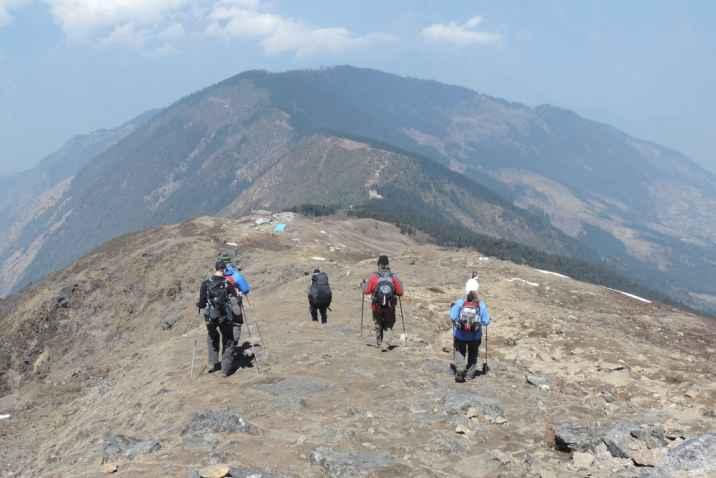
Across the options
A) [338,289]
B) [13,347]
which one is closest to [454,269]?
[338,289]

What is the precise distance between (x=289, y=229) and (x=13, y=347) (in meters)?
31.8

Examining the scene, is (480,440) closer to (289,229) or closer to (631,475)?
(631,475)

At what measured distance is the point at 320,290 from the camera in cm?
2295

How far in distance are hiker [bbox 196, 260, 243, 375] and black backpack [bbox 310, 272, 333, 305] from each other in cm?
616

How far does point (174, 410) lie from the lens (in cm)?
1420

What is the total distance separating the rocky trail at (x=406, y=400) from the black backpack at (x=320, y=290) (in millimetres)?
1066

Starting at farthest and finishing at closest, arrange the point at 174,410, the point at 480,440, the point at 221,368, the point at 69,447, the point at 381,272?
the point at 381,272 → the point at 221,368 → the point at 69,447 → the point at 174,410 → the point at 480,440

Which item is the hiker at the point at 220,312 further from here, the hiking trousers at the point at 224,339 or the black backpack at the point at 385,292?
the black backpack at the point at 385,292

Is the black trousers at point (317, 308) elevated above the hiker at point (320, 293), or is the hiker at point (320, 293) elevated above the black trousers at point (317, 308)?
the hiker at point (320, 293)

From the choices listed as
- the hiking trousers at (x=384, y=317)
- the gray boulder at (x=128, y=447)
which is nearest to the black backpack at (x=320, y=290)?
the hiking trousers at (x=384, y=317)

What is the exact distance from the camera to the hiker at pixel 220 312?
637 inches

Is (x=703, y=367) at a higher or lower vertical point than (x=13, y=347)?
higher

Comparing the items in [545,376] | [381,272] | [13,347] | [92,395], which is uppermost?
[381,272]

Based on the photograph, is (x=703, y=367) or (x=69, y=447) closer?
(x=69, y=447)
